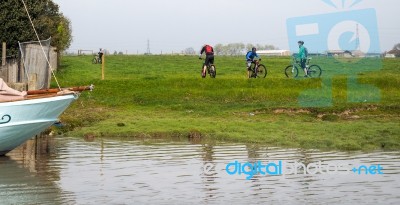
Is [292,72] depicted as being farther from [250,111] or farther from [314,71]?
[250,111]

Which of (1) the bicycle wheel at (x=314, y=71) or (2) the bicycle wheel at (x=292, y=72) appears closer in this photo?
(1) the bicycle wheel at (x=314, y=71)

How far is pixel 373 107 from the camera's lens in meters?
27.3

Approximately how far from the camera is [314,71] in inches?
1467

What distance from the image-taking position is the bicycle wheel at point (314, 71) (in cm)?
3719

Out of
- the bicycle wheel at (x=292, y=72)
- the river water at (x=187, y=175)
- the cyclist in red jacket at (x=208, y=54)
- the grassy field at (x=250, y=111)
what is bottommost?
the river water at (x=187, y=175)

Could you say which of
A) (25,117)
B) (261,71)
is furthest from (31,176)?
(261,71)

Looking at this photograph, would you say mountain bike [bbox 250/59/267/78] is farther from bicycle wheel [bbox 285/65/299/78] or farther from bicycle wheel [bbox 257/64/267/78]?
bicycle wheel [bbox 285/65/299/78]

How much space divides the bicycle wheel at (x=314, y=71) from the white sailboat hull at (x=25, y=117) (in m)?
19.4

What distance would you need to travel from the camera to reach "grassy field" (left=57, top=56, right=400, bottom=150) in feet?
72.6

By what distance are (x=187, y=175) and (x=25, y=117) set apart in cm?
493

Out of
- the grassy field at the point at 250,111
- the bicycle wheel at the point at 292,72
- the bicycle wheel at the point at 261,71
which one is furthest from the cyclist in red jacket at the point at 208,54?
the bicycle wheel at the point at 292,72

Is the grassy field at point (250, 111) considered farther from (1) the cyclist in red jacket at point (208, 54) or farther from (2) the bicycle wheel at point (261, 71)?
(2) the bicycle wheel at point (261, 71)

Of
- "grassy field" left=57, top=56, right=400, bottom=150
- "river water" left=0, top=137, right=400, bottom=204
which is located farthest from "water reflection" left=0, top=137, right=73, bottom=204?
"grassy field" left=57, top=56, right=400, bottom=150

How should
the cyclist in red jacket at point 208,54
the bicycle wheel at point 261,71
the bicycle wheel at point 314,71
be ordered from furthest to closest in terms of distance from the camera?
the bicycle wheel at point 261,71 < the cyclist in red jacket at point 208,54 < the bicycle wheel at point 314,71
